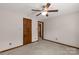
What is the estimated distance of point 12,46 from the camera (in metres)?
4.80

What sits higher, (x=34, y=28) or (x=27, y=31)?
(x=34, y=28)

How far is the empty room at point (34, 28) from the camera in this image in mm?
3998

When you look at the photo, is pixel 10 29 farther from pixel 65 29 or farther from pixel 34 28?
pixel 65 29

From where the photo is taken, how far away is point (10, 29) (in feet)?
15.3

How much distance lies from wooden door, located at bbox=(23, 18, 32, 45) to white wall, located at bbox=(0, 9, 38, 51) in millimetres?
386

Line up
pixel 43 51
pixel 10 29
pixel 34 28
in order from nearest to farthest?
pixel 43 51 < pixel 10 29 < pixel 34 28

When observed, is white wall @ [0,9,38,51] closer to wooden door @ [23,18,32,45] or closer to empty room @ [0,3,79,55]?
empty room @ [0,3,79,55]

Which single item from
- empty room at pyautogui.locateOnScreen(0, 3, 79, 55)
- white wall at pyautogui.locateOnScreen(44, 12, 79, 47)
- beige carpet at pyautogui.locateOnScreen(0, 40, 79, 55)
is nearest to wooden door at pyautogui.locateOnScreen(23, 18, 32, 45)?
empty room at pyautogui.locateOnScreen(0, 3, 79, 55)

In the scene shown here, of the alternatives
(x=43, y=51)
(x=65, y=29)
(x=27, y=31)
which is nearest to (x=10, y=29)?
(x=27, y=31)

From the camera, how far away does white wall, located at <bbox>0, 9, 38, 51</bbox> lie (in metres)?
4.18

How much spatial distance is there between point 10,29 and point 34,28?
2794 millimetres

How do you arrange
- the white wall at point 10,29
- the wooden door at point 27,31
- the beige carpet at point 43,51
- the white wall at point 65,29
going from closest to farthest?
the beige carpet at point 43,51, the white wall at point 10,29, the white wall at point 65,29, the wooden door at point 27,31

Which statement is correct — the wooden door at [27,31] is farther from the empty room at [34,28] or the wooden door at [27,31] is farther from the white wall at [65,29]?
the white wall at [65,29]

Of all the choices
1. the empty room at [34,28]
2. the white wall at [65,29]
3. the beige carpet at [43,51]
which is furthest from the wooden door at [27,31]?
the white wall at [65,29]
